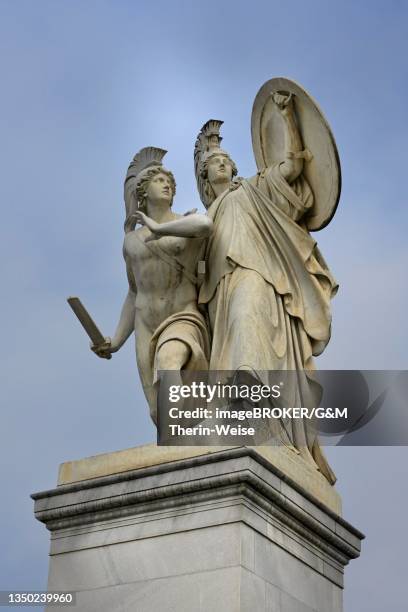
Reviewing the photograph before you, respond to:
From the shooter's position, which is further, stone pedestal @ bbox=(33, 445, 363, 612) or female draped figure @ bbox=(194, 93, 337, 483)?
female draped figure @ bbox=(194, 93, 337, 483)

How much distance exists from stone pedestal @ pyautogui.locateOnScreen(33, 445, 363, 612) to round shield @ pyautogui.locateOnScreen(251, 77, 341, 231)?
2633 millimetres

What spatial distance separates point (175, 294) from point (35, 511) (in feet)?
7.16

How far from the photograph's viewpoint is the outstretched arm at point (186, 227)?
9906 mm

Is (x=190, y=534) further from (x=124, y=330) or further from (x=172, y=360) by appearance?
(x=124, y=330)

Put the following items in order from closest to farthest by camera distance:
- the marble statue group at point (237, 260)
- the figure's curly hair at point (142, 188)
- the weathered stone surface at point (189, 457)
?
the weathered stone surface at point (189, 457)
the marble statue group at point (237, 260)
the figure's curly hair at point (142, 188)

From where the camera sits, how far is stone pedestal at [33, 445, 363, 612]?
326 inches

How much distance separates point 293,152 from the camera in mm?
10898

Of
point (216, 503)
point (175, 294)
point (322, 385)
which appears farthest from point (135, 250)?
point (216, 503)

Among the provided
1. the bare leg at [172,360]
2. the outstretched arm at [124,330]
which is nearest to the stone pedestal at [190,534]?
the bare leg at [172,360]

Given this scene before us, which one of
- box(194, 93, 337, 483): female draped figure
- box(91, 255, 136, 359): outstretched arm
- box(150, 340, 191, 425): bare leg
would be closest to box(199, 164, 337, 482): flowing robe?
box(194, 93, 337, 483): female draped figure

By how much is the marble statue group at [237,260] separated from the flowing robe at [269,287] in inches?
0.5

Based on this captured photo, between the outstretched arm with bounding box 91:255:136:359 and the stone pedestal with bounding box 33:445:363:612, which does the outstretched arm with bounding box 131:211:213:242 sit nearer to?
the outstretched arm with bounding box 91:255:136:359

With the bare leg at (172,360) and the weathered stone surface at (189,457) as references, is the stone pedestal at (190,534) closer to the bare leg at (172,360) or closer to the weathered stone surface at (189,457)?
the weathered stone surface at (189,457)

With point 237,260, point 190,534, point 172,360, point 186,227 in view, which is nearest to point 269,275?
point 237,260
